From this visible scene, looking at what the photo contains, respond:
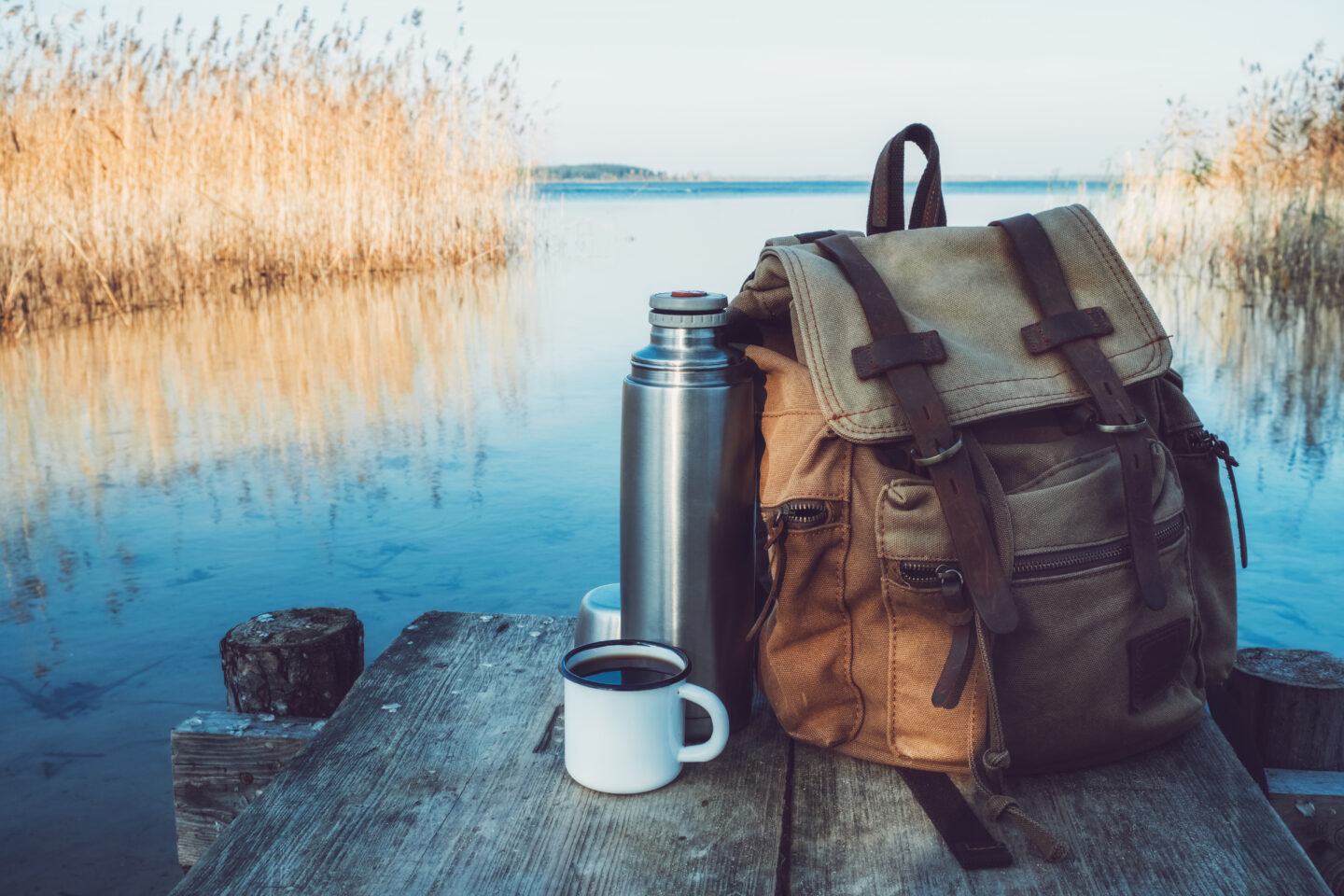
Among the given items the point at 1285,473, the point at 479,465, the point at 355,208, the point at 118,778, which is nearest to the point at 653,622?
the point at 118,778

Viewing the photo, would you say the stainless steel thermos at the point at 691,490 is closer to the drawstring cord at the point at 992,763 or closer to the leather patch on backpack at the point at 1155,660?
the drawstring cord at the point at 992,763

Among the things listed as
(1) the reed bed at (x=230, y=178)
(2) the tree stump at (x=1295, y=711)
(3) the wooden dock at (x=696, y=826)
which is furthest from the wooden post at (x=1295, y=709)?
(1) the reed bed at (x=230, y=178)

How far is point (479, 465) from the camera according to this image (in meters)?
3.95

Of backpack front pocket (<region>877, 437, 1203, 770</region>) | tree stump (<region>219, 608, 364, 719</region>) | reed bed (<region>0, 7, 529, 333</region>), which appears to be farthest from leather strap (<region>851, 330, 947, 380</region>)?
reed bed (<region>0, 7, 529, 333</region>)

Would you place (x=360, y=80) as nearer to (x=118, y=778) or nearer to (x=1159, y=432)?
(x=118, y=778)

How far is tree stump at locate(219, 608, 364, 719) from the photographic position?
161 centimetres

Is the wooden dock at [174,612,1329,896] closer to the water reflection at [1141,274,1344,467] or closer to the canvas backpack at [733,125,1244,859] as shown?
the canvas backpack at [733,125,1244,859]

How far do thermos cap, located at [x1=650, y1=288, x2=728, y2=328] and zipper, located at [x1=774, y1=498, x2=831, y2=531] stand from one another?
209 millimetres

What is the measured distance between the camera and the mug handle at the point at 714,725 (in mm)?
1062

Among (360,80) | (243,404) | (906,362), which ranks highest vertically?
(360,80)

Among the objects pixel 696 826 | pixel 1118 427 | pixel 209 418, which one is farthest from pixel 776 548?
pixel 209 418

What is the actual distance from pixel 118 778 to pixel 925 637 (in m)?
1.67

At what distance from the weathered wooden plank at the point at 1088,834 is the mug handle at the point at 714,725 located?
97 millimetres

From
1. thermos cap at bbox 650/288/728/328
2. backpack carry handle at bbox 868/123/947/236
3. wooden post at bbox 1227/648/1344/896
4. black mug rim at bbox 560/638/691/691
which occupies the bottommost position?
wooden post at bbox 1227/648/1344/896
